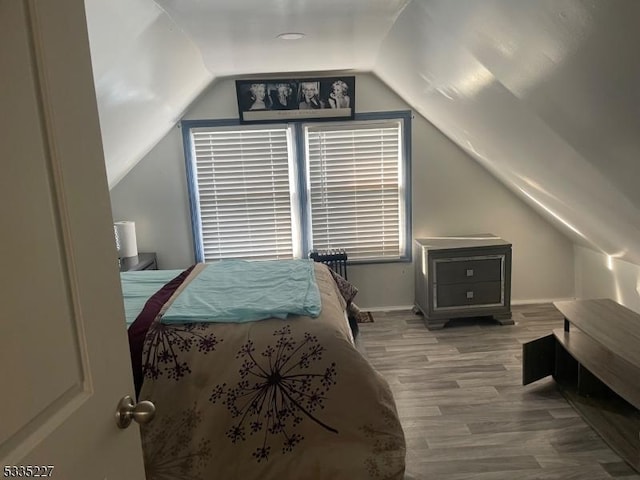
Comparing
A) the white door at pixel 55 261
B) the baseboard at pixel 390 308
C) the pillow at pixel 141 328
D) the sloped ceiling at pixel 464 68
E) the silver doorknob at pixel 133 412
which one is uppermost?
the sloped ceiling at pixel 464 68

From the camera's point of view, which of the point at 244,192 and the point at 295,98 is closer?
the point at 295,98

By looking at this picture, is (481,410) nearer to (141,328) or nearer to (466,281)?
(466,281)

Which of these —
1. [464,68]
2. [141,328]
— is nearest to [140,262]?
[141,328]

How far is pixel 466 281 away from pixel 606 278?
3.71 feet

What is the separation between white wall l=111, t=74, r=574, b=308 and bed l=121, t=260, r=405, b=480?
227 centimetres

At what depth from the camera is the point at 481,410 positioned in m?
2.70

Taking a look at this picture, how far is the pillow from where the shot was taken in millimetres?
2111

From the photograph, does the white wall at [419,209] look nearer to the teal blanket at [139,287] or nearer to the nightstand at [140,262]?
the nightstand at [140,262]

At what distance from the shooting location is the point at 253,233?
4.41 meters

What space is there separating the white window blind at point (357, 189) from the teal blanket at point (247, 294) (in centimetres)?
113

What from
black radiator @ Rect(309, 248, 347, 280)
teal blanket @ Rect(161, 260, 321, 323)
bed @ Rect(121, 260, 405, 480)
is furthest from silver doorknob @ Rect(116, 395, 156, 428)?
black radiator @ Rect(309, 248, 347, 280)

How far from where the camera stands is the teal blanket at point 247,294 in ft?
7.52

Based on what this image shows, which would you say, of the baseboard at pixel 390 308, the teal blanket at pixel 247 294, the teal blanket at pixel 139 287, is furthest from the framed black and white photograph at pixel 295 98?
the baseboard at pixel 390 308

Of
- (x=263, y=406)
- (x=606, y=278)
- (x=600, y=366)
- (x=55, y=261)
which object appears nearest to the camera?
(x=55, y=261)
